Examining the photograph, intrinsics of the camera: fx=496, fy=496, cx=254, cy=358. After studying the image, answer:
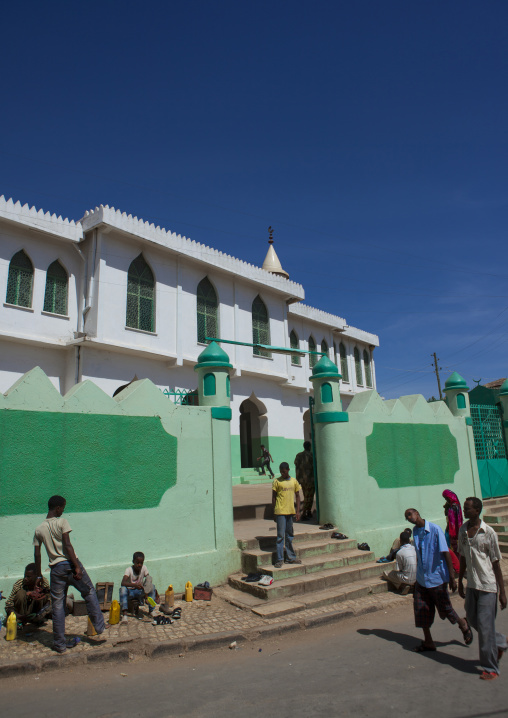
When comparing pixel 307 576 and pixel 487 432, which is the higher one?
pixel 487 432

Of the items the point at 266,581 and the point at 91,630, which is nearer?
the point at 91,630

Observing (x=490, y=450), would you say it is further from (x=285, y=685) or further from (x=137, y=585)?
(x=285, y=685)

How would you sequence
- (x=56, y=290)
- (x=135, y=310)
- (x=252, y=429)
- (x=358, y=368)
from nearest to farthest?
(x=56, y=290), (x=135, y=310), (x=252, y=429), (x=358, y=368)

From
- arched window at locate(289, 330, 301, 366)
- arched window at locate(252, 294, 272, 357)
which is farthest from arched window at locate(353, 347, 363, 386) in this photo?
arched window at locate(252, 294, 272, 357)

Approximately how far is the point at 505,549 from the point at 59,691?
27.5 feet

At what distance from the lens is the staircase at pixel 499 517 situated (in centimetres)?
975

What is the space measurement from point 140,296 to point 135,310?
52 cm

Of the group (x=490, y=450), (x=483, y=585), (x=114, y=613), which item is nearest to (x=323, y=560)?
(x=114, y=613)

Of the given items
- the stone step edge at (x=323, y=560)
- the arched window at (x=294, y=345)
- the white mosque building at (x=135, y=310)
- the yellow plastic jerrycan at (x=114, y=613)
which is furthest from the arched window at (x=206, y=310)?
the yellow plastic jerrycan at (x=114, y=613)

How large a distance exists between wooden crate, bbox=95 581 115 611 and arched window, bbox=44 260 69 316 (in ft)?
32.1

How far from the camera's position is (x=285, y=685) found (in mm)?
4023

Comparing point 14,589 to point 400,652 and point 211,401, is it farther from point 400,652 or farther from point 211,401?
point 400,652

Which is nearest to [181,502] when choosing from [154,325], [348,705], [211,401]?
[211,401]

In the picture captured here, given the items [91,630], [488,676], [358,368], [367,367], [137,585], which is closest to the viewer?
[488,676]
